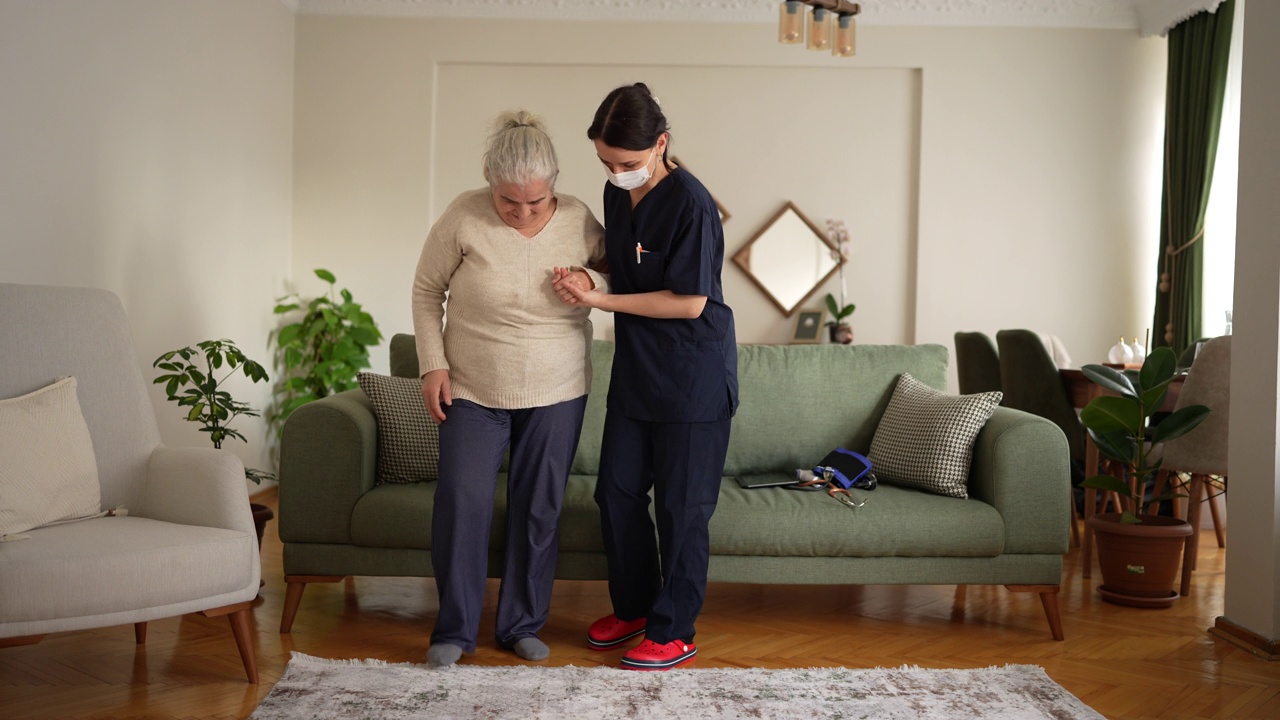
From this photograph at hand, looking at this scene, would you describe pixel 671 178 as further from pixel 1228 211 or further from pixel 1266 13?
pixel 1228 211

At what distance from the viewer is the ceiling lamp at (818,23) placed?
4.12 meters

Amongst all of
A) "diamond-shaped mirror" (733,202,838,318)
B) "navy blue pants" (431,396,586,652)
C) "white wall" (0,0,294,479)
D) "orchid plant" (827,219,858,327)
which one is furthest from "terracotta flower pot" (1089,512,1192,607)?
"white wall" (0,0,294,479)

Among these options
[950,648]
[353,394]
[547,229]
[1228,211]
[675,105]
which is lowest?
[950,648]

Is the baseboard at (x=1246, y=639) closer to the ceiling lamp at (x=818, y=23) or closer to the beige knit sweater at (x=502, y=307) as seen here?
the beige knit sweater at (x=502, y=307)

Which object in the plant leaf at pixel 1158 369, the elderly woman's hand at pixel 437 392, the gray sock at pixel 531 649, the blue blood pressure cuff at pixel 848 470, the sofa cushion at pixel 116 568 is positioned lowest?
the gray sock at pixel 531 649

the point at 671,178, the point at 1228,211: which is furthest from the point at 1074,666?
the point at 1228,211

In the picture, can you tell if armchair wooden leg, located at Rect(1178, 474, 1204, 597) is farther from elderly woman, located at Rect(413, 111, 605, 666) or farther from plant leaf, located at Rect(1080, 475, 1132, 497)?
elderly woman, located at Rect(413, 111, 605, 666)

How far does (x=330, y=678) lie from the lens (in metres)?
2.38

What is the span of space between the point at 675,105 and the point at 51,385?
12.9 feet

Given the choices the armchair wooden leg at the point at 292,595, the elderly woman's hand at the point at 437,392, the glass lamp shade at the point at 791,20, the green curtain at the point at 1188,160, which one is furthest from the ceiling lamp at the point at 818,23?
the armchair wooden leg at the point at 292,595

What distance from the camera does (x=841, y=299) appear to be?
18.8 ft

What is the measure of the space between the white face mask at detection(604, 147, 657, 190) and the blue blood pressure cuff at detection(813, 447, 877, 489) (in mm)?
1140

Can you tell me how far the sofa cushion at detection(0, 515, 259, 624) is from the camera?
1.98 m

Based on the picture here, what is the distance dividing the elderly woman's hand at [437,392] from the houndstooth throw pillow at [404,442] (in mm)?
460
